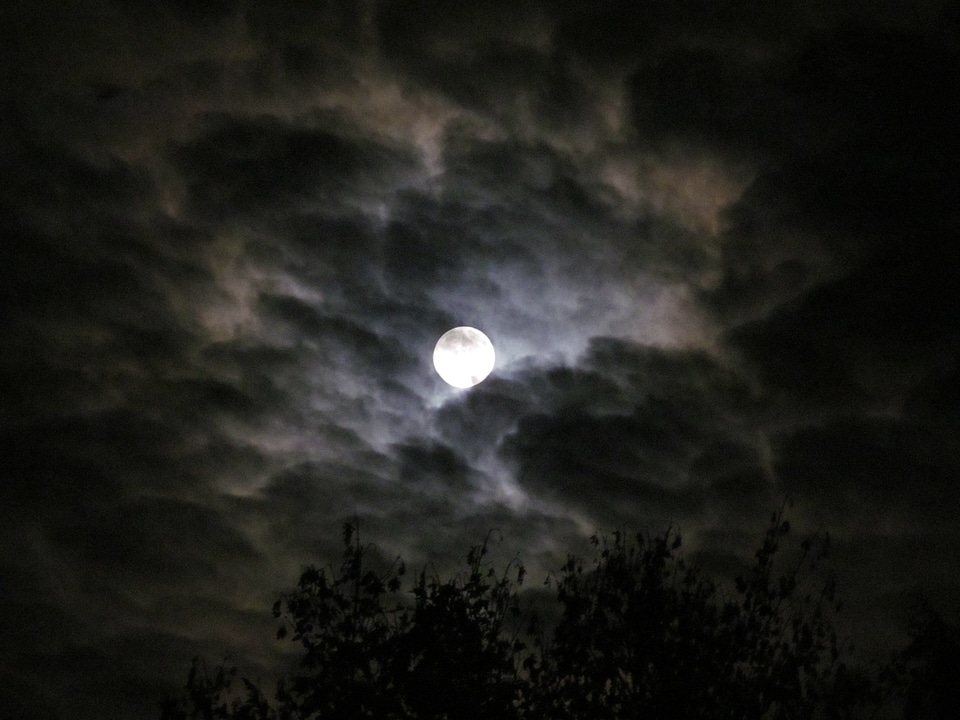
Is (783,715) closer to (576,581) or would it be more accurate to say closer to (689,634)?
(689,634)

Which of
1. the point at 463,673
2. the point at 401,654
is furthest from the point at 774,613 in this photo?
the point at 401,654

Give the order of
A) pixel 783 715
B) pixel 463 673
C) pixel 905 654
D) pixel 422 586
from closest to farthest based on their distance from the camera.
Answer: pixel 905 654, pixel 783 715, pixel 463 673, pixel 422 586

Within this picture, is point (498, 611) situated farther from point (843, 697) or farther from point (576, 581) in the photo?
point (843, 697)

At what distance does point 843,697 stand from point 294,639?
13.6 m

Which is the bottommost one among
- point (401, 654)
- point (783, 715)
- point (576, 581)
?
point (783, 715)

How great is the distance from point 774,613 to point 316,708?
39.5ft

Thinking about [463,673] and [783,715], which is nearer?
[783,715]

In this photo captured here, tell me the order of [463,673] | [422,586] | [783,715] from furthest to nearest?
[422,586] < [463,673] < [783,715]

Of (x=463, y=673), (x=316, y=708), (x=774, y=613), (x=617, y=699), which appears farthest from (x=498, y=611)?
(x=774, y=613)

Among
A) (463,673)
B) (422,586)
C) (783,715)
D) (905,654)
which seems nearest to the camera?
(905,654)

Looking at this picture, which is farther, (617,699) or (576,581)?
(576,581)

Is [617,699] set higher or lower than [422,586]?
lower

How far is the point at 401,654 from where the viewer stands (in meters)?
21.3

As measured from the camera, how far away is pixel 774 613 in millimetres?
21266
